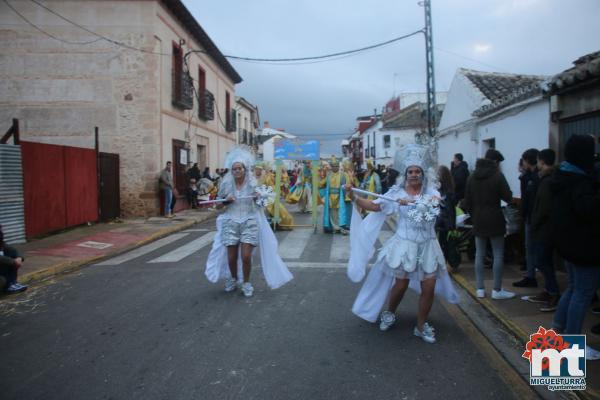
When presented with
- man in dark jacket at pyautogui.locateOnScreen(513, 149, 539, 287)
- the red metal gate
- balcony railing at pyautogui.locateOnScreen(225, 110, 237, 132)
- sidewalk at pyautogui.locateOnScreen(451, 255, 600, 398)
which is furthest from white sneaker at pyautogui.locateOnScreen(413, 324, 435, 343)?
balcony railing at pyautogui.locateOnScreen(225, 110, 237, 132)

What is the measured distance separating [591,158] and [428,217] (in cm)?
138

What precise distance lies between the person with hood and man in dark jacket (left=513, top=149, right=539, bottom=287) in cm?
51

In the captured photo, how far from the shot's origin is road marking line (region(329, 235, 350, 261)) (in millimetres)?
8953

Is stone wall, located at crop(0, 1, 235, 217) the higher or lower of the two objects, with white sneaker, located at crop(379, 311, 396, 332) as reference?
higher

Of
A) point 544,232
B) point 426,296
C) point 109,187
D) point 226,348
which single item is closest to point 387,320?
point 426,296

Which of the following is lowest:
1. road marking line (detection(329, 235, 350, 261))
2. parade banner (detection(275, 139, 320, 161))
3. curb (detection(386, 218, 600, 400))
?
curb (detection(386, 218, 600, 400))

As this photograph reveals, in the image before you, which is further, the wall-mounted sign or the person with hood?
the wall-mounted sign

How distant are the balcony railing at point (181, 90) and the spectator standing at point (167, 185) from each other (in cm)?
345

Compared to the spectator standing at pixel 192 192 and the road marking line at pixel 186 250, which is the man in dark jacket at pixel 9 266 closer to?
the road marking line at pixel 186 250

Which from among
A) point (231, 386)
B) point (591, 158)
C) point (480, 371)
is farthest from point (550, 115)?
point (231, 386)

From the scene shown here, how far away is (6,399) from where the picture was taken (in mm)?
3426

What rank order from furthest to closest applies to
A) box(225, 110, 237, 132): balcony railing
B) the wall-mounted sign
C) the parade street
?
1. box(225, 110, 237, 132): balcony railing
2. the wall-mounted sign
3. the parade street

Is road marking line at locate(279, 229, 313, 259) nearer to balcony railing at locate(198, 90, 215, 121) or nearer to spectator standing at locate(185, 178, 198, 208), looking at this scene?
spectator standing at locate(185, 178, 198, 208)

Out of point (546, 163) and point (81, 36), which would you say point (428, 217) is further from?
point (81, 36)
